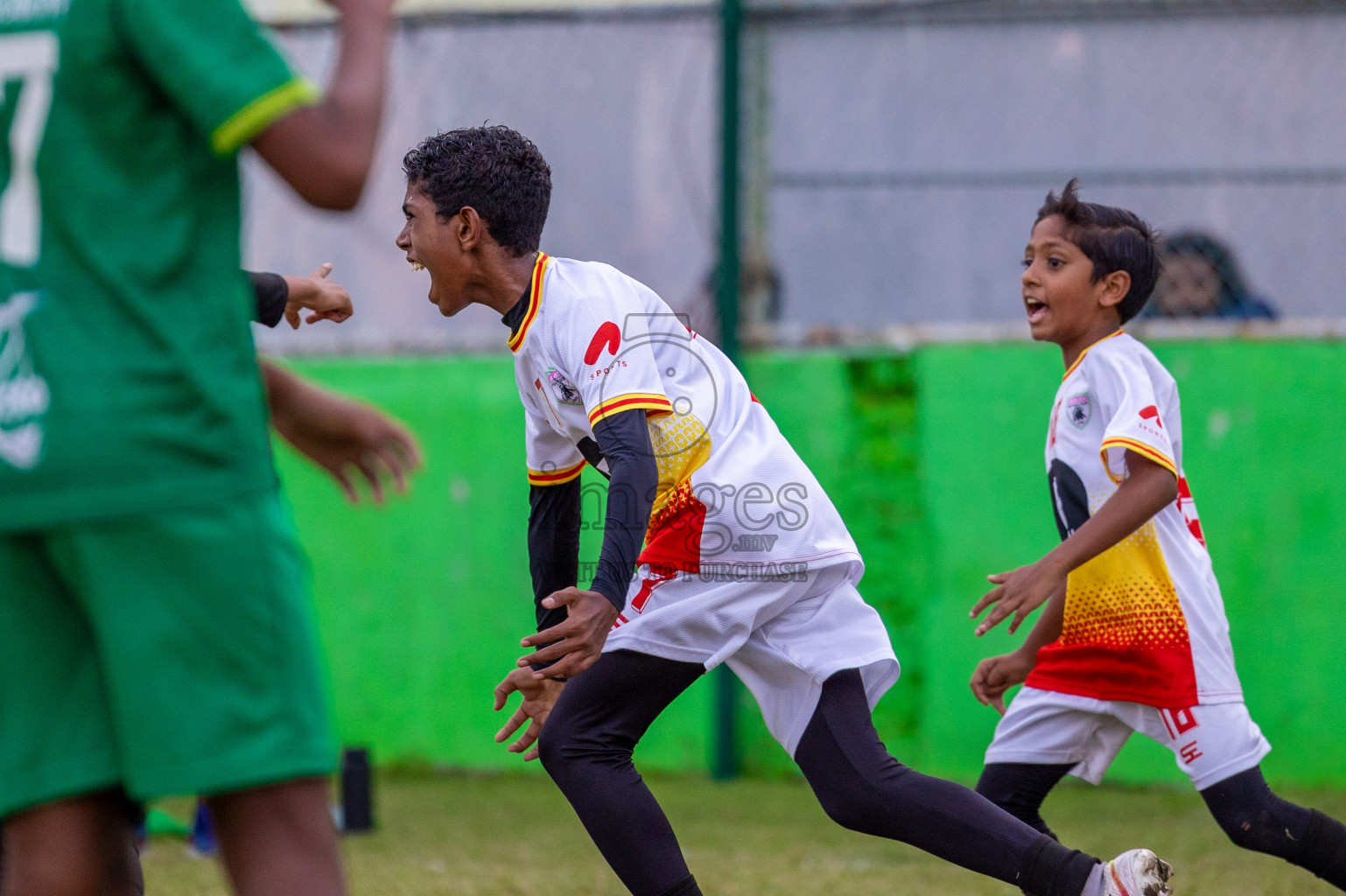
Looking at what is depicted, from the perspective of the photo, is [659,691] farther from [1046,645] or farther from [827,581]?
[1046,645]

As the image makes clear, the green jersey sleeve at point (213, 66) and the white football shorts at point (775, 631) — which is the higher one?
the green jersey sleeve at point (213, 66)

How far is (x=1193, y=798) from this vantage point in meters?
5.34

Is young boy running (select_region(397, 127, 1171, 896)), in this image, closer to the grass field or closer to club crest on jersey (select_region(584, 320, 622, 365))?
club crest on jersey (select_region(584, 320, 622, 365))

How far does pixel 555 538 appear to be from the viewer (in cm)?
310

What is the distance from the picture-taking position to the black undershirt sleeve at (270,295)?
2398mm

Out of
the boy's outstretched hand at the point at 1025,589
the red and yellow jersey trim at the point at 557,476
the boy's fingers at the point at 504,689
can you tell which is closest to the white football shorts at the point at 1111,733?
the boy's outstretched hand at the point at 1025,589

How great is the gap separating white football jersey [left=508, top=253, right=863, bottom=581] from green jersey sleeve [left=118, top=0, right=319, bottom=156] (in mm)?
1184

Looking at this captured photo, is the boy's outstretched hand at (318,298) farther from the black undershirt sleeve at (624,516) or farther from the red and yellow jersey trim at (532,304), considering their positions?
the black undershirt sleeve at (624,516)

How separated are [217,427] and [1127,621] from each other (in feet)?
7.37

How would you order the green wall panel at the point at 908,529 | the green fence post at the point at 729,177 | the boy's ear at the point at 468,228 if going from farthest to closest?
the green fence post at the point at 729,177, the green wall panel at the point at 908,529, the boy's ear at the point at 468,228

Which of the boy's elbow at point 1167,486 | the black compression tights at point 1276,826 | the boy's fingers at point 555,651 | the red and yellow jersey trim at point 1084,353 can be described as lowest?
the black compression tights at point 1276,826

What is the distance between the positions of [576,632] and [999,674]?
129 cm

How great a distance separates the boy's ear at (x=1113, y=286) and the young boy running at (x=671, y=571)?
92 cm

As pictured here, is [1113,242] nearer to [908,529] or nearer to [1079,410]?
[1079,410]
